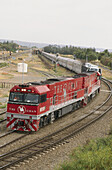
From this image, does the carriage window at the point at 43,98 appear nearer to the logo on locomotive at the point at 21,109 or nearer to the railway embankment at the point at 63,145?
the logo on locomotive at the point at 21,109

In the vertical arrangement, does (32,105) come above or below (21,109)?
above

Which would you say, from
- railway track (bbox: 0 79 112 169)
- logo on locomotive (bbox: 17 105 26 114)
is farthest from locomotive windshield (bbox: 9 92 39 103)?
railway track (bbox: 0 79 112 169)

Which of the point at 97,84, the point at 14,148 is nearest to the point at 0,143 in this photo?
the point at 14,148

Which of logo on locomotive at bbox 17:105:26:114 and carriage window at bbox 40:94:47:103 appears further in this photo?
carriage window at bbox 40:94:47:103

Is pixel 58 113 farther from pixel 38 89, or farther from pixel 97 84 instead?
pixel 97 84

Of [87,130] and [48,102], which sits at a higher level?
[48,102]

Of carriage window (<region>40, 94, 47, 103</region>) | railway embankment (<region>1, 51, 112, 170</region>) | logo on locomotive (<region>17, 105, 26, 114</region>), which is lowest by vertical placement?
railway embankment (<region>1, 51, 112, 170</region>)

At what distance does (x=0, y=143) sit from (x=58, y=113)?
8.63 meters

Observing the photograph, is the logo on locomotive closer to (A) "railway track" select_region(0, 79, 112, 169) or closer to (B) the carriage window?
(B) the carriage window

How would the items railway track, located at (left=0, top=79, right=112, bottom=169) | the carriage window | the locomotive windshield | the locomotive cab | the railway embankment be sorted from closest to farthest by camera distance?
the railway embankment
railway track, located at (left=0, top=79, right=112, bottom=169)
the locomotive cab
the locomotive windshield
the carriage window

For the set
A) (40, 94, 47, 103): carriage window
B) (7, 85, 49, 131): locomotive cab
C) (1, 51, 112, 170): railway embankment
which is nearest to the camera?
(1, 51, 112, 170): railway embankment

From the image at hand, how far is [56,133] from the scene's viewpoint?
20938mm

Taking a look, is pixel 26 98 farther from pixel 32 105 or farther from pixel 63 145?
pixel 63 145

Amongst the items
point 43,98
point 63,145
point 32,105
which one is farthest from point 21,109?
point 63,145
